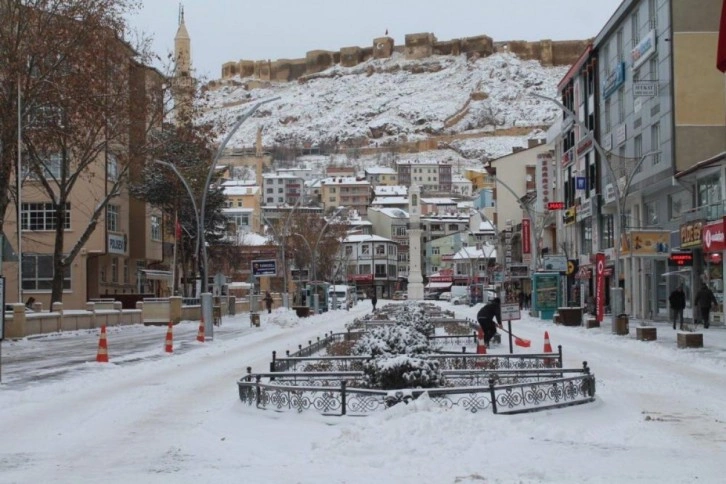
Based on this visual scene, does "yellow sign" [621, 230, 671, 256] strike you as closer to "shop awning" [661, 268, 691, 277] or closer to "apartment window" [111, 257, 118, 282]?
"shop awning" [661, 268, 691, 277]

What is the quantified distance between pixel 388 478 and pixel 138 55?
3997 centimetres

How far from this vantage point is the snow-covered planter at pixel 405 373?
13.6m

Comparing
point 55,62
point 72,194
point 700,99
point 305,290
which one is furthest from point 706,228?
point 305,290

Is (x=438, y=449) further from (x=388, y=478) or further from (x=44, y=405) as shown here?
(x=44, y=405)

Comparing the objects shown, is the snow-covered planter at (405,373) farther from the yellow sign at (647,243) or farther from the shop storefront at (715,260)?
the yellow sign at (647,243)

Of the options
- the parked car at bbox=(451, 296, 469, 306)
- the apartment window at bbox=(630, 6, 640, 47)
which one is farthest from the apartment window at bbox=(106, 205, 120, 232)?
the parked car at bbox=(451, 296, 469, 306)

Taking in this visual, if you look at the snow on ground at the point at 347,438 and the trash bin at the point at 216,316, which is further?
the trash bin at the point at 216,316

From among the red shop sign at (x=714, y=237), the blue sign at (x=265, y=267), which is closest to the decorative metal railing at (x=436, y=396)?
the red shop sign at (x=714, y=237)

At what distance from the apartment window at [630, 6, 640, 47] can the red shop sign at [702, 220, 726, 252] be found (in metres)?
16.1

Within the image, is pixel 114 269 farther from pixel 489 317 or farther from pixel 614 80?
pixel 489 317

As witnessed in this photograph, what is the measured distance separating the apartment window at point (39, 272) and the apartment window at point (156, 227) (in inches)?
519

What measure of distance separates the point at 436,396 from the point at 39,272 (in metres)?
51.1

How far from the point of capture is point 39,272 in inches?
2370

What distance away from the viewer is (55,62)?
3959 centimetres
